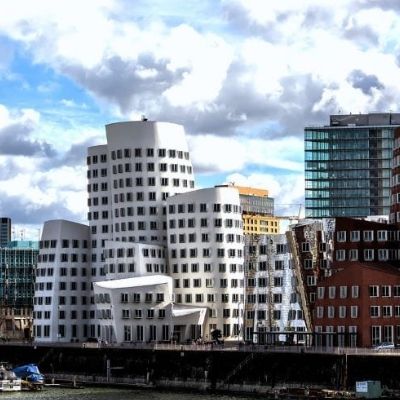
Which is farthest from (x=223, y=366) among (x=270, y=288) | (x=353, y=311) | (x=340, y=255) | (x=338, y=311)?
(x=270, y=288)

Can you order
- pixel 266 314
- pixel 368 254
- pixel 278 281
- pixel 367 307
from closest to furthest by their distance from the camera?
pixel 367 307 < pixel 368 254 < pixel 278 281 < pixel 266 314

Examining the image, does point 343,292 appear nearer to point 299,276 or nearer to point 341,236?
point 341,236

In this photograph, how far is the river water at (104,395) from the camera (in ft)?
470

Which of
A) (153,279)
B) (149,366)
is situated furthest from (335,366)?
(153,279)

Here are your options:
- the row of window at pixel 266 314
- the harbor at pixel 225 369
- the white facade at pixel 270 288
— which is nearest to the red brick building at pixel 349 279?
the row of window at pixel 266 314

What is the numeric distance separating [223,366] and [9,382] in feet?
96.3

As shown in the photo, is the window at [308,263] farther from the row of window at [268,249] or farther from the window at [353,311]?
the window at [353,311]

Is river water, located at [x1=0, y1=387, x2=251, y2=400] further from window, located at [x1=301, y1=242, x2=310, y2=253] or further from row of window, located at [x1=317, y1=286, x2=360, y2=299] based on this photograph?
window, located at [x1=301, y1=242, x2=310, y2=253]

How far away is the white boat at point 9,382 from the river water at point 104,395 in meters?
2.09

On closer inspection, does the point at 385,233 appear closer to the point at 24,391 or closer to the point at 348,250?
the point at 348,250

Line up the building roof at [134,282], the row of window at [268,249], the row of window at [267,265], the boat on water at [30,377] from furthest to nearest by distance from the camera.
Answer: the building roof at [134,282]
the row of window at [268,249]
the row of window at [267,265]
the boat on water at [30,377]

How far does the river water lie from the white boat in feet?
6.85

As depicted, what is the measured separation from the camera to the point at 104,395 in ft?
490

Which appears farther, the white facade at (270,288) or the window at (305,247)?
the white facade at (270,288)
